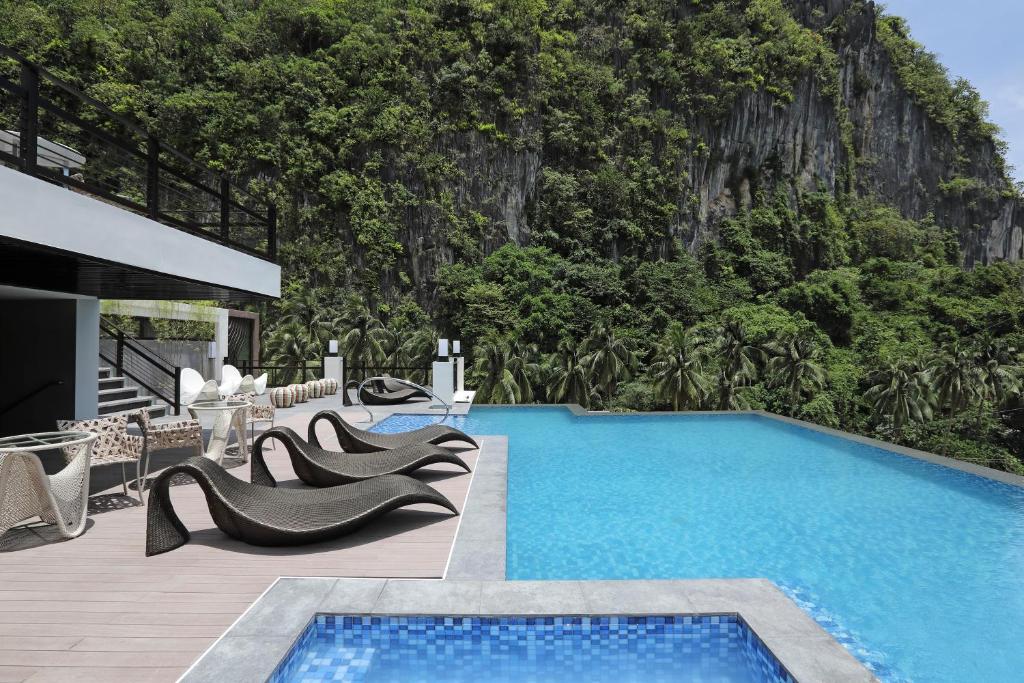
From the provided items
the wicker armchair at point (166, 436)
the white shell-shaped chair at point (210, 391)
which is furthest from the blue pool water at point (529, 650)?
the white shell-shaped chair at point (210, 391)

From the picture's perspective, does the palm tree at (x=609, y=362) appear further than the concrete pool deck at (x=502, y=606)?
Yes

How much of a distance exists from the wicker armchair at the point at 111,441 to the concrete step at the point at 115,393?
5601mm

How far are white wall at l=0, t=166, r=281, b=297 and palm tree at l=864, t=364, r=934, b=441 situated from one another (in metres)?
31.1

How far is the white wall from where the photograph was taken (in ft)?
13.7

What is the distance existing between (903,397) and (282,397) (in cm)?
2943

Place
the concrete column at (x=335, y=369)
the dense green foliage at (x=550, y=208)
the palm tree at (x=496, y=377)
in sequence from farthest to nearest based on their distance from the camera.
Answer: the dense green foliage at (x=550, y=208), the palm tree at (x=496, y=377), the concrete column at (x=335, y=369)

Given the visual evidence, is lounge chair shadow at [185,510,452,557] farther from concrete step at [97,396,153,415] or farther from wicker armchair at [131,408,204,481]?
concrete step at [97,396,153,415]

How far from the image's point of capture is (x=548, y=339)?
3506 centimetres

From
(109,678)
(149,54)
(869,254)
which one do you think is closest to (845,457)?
(109,678)

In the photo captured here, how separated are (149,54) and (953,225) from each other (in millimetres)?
62359

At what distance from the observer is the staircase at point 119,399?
10070 mm

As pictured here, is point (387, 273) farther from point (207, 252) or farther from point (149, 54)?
point (207, 252)

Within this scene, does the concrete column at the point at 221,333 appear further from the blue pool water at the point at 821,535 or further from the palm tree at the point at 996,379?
the palm tree at the point at 996,379

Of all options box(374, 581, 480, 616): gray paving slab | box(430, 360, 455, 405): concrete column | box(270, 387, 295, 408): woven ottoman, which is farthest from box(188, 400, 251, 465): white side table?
box(430, 360, 455, 405): concrete column
